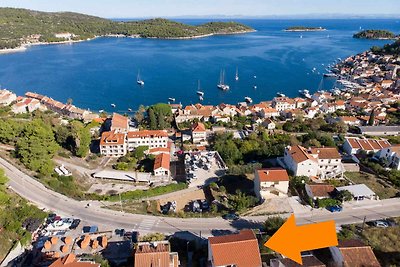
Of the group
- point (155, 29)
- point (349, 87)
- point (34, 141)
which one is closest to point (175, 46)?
point (155, 29)

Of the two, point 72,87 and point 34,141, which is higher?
point 34,141

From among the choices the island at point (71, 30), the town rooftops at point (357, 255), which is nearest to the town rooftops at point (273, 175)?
the town rooftops at point (357, 255)

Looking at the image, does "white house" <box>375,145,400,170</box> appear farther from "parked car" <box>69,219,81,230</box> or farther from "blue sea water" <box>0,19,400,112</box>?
"blue sea water" <box>0,19,400,112</box>

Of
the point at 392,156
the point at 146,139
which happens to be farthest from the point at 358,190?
the point at 146,139

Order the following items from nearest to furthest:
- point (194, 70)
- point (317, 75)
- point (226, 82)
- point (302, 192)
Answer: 1. point (302, 192)
2. point (226, 82)
3. point (317, 75)
4. point (194, 70)

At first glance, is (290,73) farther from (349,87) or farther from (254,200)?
(254,200)

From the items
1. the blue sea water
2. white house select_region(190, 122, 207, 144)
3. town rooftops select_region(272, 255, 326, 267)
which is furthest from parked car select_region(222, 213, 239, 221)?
the blue sea water
